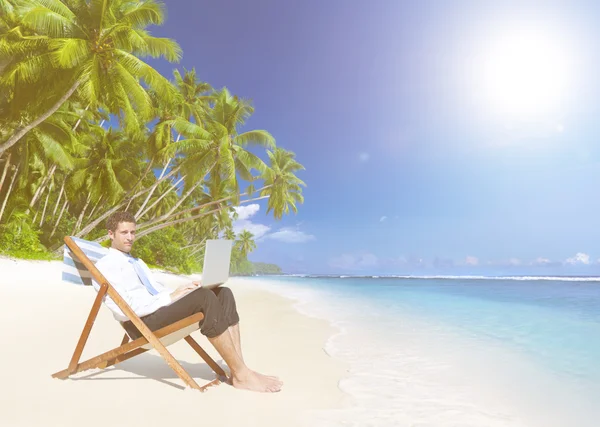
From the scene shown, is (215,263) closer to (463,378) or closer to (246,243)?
(463,378)

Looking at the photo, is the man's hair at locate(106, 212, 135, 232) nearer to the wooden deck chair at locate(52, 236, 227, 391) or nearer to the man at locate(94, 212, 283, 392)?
the man at locate(94, 212, 283, 392)

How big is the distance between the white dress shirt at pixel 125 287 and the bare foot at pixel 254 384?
0.80 meters

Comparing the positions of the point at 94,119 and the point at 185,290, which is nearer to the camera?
the point at 185,290

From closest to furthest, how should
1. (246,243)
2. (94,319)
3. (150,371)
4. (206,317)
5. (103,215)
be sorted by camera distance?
(206,317), (94,319), (150,371), (103,215), (246,243)

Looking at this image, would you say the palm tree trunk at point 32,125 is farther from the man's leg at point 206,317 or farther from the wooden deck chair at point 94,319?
the man's leg at point 206,317

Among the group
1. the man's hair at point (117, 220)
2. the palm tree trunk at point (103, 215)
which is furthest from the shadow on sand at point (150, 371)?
the palm tree trunk at point (103, 215)

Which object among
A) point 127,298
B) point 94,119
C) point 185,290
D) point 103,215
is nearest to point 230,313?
point 185,290

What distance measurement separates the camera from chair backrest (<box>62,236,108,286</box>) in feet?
10.4

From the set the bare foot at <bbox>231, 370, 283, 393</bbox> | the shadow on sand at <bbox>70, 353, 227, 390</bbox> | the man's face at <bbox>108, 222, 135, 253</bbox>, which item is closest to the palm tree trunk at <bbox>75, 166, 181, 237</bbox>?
the shadow on sand at <bbox>70, 353, 227, 390</bbox>

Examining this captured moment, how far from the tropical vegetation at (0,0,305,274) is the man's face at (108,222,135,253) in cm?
950

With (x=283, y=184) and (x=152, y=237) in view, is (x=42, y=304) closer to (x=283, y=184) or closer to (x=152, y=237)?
(x=283, y=184)

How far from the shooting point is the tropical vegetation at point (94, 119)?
38.6ft

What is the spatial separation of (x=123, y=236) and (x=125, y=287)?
0.39 metres

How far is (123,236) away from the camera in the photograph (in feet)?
10.5
